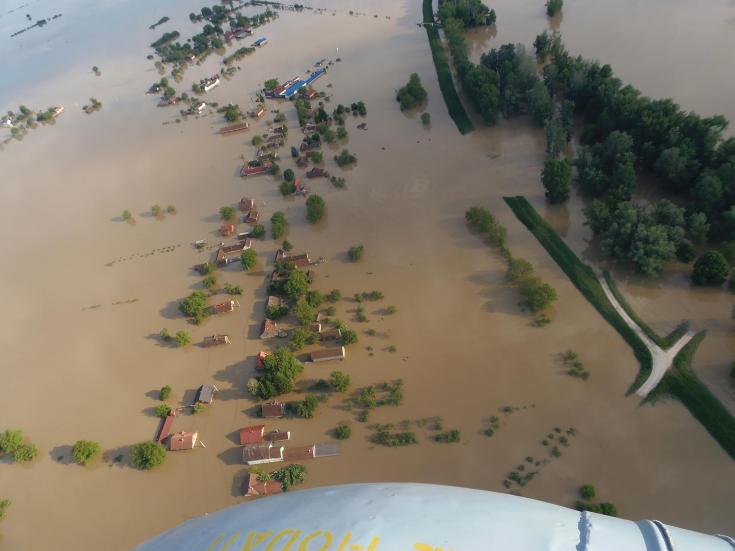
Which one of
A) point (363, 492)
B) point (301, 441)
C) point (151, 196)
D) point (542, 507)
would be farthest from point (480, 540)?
point (151, 196)

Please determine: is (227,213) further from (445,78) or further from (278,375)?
(445,78)

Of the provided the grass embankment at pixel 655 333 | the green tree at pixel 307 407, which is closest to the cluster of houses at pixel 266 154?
the green tree at pixel 307 407

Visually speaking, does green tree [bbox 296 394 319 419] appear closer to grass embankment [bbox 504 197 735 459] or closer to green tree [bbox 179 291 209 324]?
green tree [bbox 179 291 209 324]

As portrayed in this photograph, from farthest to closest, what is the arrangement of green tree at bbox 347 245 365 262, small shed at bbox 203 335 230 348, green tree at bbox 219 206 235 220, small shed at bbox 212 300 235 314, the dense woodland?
1. green tree at bbox 219 206 235 220
2. green tree at bbox 347 245 365 262
3. small shed at bbox 212 300 235 314
4. small shed at bbox 203 335 230 348
5. the dense woodland

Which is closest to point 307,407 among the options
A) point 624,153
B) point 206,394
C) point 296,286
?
point 206,394

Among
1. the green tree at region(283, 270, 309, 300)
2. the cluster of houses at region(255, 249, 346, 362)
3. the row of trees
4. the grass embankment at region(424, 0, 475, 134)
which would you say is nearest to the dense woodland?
the grass embankment at region(424, 0, 475, 134)

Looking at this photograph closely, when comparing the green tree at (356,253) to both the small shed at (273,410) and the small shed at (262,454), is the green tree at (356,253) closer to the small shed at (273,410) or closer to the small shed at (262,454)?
the small shed at (273,410)
